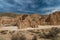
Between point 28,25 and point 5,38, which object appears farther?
point 28,25

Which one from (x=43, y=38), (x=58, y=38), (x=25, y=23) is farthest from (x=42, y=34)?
(x=25, y=23)

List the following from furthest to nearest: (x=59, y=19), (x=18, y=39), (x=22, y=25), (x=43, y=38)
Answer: (x=59, y=19) < (x=22, y=25) < (x=43, y=38) < (x=18, y=39)

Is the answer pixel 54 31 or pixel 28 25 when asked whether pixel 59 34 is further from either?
pixel 28 25

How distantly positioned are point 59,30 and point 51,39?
116 inches

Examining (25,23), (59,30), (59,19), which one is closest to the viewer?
(59,30)

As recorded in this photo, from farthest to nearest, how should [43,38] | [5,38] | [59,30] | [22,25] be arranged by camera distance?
[22,25]
[59,30]
[43,38]
[5,38]

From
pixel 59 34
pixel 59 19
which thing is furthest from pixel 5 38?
pixel 59 19

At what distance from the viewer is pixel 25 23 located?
3512 cm

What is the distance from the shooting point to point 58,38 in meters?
20.7

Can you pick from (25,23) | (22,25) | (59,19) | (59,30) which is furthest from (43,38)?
(59,19)

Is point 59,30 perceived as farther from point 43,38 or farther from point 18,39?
point 18,39

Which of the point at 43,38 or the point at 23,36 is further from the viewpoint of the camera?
the point at 43,38

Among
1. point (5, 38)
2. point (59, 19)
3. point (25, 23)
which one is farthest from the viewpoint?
point (59, 19)

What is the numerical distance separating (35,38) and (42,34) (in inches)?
179
